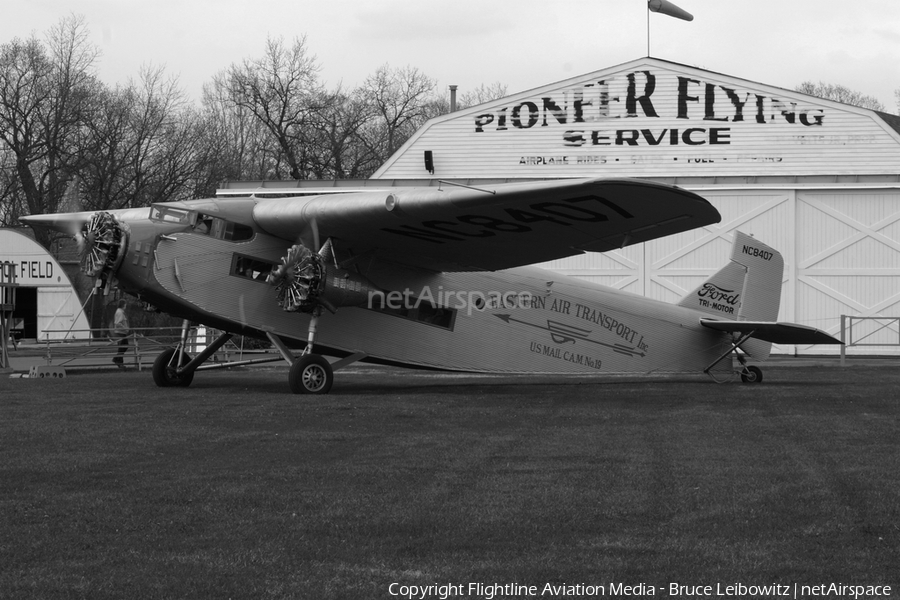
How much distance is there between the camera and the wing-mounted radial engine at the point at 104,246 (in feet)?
48.3

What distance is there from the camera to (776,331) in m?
17.9

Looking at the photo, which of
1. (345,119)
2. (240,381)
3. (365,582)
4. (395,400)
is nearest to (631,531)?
(365,582)

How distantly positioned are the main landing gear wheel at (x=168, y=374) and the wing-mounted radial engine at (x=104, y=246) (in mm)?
2598

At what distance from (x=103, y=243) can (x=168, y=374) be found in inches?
129

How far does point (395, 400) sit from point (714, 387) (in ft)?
20.6

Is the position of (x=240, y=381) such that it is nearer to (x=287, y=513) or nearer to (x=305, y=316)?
(x=305, y=316)

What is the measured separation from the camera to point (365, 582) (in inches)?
209

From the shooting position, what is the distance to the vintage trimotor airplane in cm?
1373

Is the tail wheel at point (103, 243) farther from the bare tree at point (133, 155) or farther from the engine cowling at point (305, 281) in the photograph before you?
the bare tree at point (133, 155)

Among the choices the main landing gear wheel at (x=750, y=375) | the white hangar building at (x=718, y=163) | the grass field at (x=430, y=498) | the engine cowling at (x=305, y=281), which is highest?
the white hangar building at (x=718, y=163)

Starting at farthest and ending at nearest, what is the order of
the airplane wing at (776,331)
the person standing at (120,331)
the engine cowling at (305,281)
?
1. the person standing at (120,331)
2. the airplane wing at (776,331)
3. the engine cowling at (305,281)

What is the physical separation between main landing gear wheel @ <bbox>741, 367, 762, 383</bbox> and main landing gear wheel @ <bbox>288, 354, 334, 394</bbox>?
26.8ft

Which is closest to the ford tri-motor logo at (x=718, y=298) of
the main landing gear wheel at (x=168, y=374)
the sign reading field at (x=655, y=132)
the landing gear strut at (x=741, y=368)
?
the landing gear strut at (x=741, y=368)

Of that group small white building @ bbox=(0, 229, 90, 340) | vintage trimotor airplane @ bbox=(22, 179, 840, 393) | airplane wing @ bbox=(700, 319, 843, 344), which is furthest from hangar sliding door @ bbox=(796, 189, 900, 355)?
small white building @ bbox=(0, 229, 90, 340)
